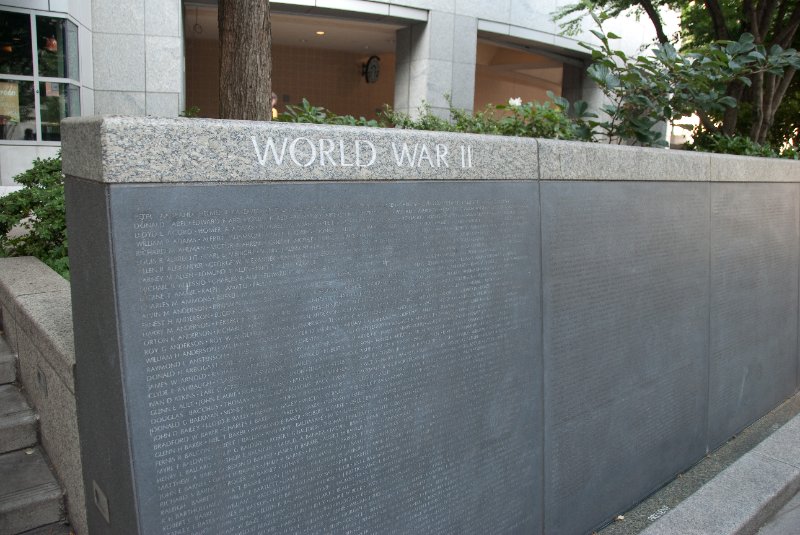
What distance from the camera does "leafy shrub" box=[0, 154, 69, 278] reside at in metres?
5.42

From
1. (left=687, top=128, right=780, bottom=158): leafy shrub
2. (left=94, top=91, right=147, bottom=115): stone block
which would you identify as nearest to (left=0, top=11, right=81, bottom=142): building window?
(left=94, top=91, right=147, bottom=115): stone block

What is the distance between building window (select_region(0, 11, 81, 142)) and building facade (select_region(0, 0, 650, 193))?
2cm

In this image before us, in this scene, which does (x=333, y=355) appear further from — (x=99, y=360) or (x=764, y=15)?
(x=764, y=15)

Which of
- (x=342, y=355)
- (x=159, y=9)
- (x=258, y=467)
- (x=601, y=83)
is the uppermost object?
(x=159, y=9)

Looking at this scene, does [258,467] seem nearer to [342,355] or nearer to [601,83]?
[342,355]

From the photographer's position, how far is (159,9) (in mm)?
13039

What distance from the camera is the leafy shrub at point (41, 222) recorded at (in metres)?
5.42

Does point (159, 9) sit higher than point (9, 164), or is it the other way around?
point (159, 9)

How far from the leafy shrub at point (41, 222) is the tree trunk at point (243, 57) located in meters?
2.04

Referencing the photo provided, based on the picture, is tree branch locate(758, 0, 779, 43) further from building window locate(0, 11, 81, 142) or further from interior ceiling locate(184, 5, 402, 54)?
building window locate(0, 11, 81, 142)

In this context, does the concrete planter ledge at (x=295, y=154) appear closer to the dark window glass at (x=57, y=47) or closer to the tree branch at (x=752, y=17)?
the tree branch at (x=752, y=17)

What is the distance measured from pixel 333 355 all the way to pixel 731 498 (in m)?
2.87

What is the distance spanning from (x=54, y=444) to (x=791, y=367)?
20.2 ft

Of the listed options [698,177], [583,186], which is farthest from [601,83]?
[583,186]
